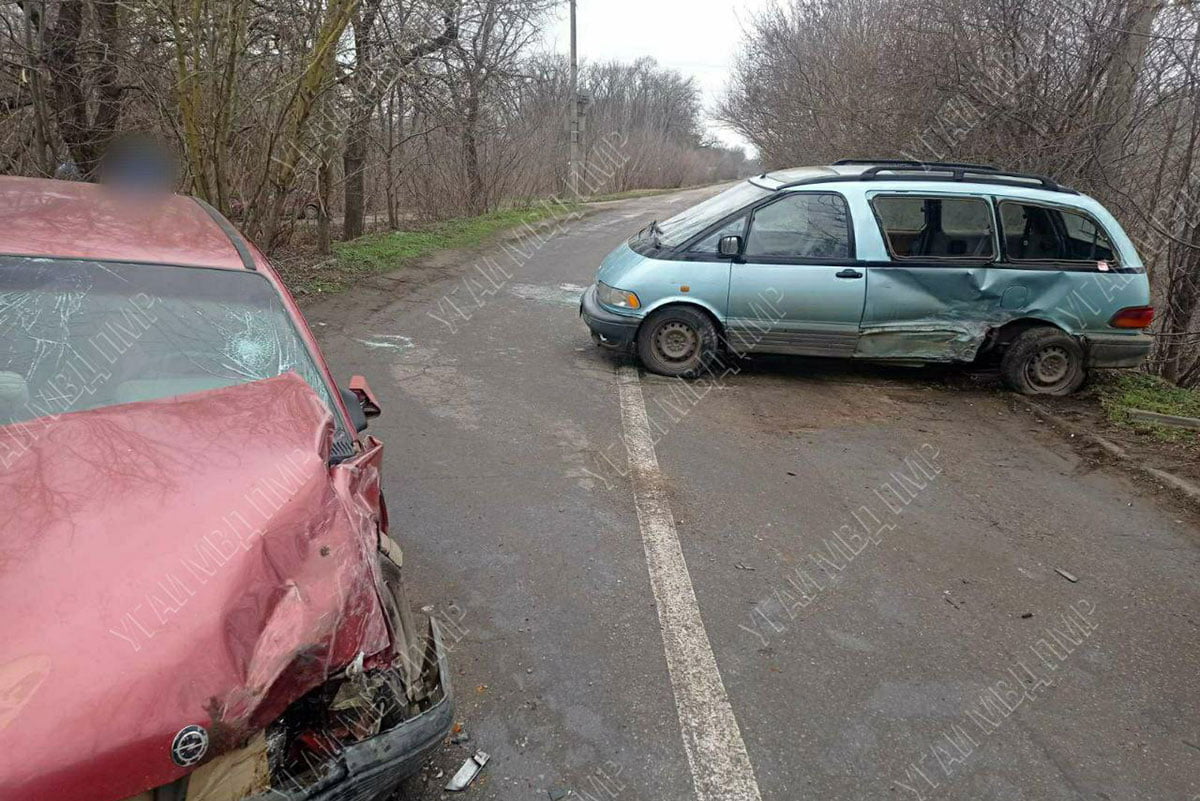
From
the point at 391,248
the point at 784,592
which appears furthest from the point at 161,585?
the point at 391,248

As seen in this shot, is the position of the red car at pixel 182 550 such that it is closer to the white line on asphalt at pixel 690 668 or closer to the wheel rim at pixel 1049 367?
the white line on asphalt at pixel 690 668

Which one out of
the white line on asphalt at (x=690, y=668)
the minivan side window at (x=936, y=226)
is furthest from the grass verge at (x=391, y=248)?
the minivan side window at (x=936, y=226)

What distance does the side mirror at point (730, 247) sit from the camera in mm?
6508

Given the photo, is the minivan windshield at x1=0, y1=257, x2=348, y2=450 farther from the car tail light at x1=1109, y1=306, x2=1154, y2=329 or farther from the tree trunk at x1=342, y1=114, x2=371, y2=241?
the tree trunk at x1=342, y1=114, x2=371, y2=241

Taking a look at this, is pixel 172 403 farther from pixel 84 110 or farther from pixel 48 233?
pixel 84 110

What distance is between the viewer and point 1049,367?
→ 22.2 feet

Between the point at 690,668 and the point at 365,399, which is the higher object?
the point at 365,399

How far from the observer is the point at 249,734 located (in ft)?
5.71

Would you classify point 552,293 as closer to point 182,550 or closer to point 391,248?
point 391,248

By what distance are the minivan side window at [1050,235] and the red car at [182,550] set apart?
19.6ft

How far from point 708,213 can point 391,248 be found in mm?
7092

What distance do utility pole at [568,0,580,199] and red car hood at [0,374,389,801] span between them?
22561 mm

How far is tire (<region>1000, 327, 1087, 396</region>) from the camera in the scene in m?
6.67

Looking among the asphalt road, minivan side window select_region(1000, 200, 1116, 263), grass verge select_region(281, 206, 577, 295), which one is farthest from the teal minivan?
grass verge select_region(281, 206, 577, 295)
